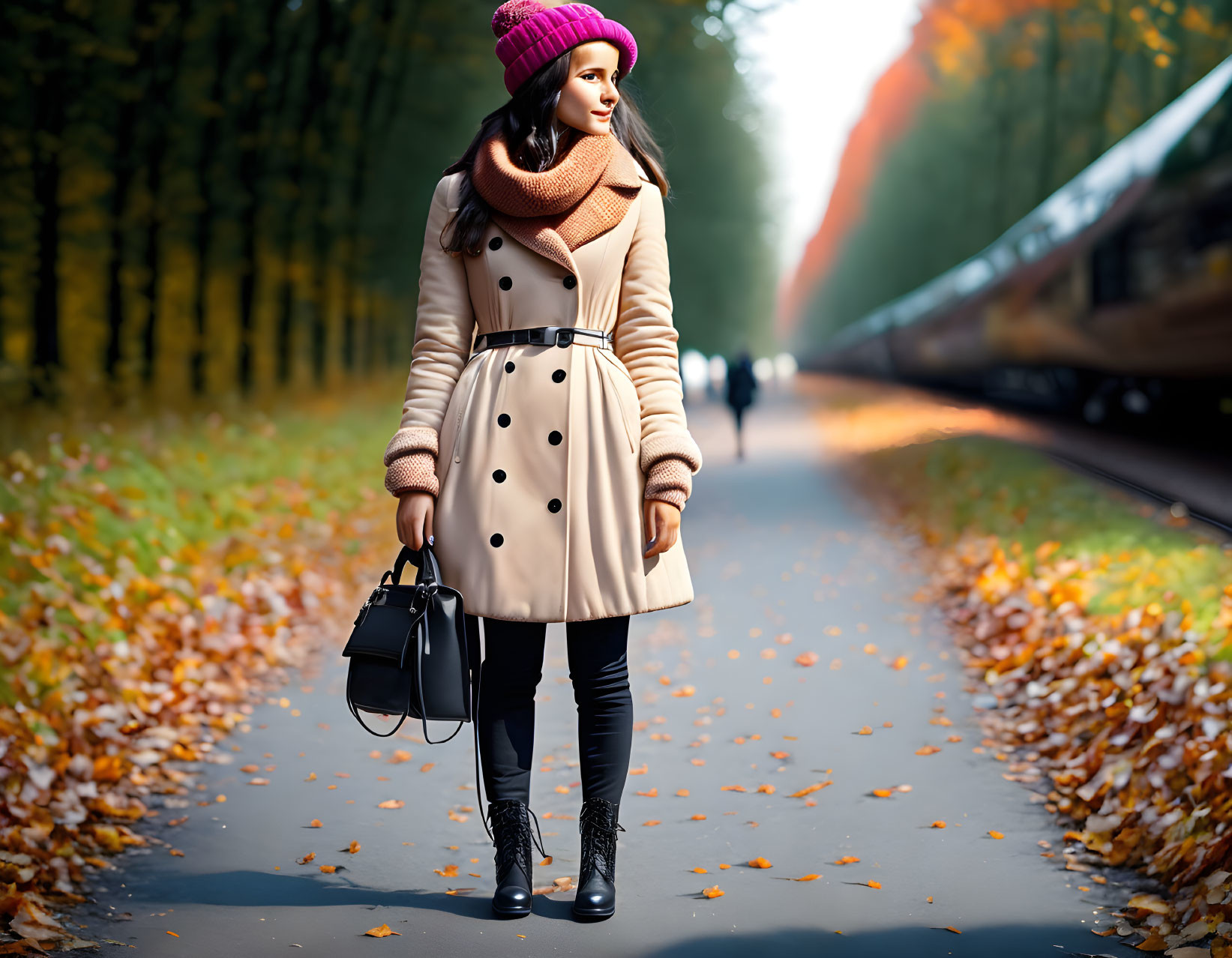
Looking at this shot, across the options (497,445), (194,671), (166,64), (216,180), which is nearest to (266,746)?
(194,671)

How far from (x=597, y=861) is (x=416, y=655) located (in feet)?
2.53

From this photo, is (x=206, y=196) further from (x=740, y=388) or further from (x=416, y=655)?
(x=416, y=655)

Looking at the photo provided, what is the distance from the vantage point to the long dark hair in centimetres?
305

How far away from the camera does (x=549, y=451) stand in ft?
10.2

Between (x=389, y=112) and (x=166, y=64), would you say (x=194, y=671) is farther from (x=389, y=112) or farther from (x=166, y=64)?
(x=389, y=112)

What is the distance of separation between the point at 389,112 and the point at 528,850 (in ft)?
55.8

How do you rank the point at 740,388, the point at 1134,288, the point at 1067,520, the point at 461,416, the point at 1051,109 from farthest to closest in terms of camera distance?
the point at 1051,109 < the point at 740,388 < the point at 1134,288 < the point at 1067,520 < the point at 461,416

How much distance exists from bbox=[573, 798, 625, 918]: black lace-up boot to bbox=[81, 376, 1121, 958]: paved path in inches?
2.5

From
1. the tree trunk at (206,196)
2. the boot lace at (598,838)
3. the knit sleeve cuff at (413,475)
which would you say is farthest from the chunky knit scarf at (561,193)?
the tree trunk at (206,196)

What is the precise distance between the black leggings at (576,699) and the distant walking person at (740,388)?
11603mm

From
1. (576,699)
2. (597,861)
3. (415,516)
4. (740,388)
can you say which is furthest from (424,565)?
(740,388)

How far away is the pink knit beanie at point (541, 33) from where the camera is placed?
9.87 feet

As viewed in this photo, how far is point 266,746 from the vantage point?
4941mm

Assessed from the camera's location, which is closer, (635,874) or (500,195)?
(500,195)
